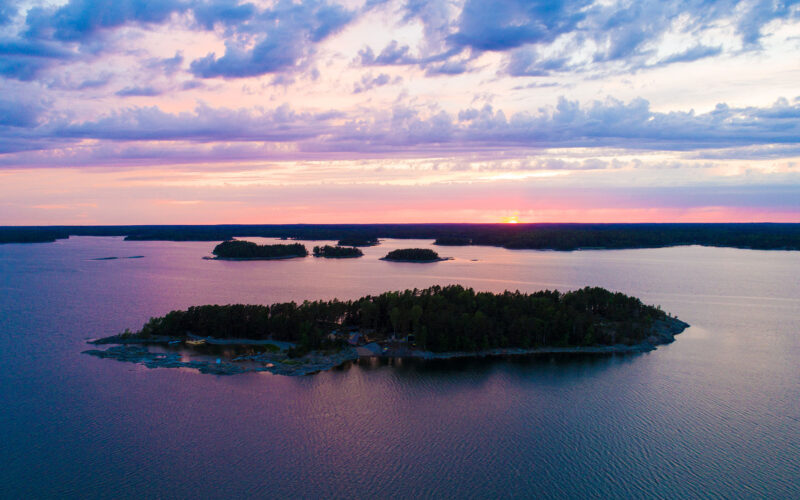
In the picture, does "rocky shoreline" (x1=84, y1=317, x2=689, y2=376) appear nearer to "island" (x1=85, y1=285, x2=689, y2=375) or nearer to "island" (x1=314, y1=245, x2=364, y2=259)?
"island" (x1=85, y1=285, x2=689, y2=375)

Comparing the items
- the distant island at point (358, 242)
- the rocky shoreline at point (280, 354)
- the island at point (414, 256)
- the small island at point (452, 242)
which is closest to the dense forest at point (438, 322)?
the rocky shoreline at point (280, 354)

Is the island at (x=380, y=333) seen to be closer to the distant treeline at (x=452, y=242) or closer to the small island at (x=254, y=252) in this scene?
the small island at (x=254, y=252)

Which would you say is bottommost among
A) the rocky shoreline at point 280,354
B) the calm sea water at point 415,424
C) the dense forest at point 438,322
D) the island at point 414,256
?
the calm sea water at point 415,424

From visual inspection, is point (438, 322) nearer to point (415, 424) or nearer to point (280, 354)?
point (280, 354)

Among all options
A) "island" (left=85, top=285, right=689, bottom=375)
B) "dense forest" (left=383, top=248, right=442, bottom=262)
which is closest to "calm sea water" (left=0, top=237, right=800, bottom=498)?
"island" (left=85, top=285, right=689, bottom=375)

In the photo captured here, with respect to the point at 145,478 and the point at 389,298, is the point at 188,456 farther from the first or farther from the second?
the point at 389,298
